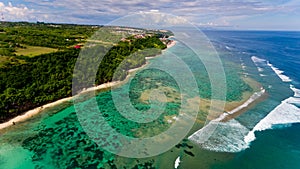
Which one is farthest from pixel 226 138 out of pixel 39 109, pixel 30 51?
pixel 30 51

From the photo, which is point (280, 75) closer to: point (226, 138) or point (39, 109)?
point (226, 138)

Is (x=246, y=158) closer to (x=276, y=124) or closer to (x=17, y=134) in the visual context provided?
(x=276, y=124)

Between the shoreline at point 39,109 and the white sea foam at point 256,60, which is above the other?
the white sea foam at point 256,60

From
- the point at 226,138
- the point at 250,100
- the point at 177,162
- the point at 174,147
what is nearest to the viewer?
the point at 177,162

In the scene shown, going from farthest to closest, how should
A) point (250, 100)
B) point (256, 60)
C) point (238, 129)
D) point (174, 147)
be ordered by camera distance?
point (256, 60) → point (250, 100) → point (238, 129) → point (174, 147)

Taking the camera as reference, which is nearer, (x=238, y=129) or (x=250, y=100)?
(x=238, y=129)

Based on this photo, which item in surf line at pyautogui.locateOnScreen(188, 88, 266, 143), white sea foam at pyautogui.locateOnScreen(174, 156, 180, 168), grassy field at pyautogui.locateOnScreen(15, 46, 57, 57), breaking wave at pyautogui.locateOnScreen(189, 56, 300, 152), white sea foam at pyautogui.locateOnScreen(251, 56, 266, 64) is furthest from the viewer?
white sea foam at pyautogui.locateOnScreen(251, 56, 266, 64)

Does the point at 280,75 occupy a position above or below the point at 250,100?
above

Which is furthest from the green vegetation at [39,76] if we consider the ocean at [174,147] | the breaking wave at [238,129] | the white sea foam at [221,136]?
the breaking wave at [238,129]

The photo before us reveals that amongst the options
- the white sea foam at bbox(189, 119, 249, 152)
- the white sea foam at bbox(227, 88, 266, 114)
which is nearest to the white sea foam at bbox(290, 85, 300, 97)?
the white sea foam at bbox(227, 88, 266, 114)

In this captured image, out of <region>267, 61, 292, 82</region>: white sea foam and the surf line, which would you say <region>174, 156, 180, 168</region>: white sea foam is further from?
<region>267, 61, 292, 82</region>: white sea foam

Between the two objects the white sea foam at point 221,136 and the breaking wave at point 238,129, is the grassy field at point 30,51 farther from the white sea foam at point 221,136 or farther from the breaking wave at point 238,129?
the breaking wave at point 238,129

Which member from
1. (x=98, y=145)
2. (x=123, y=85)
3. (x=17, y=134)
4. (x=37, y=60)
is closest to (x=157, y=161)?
(x=98, y=145)
